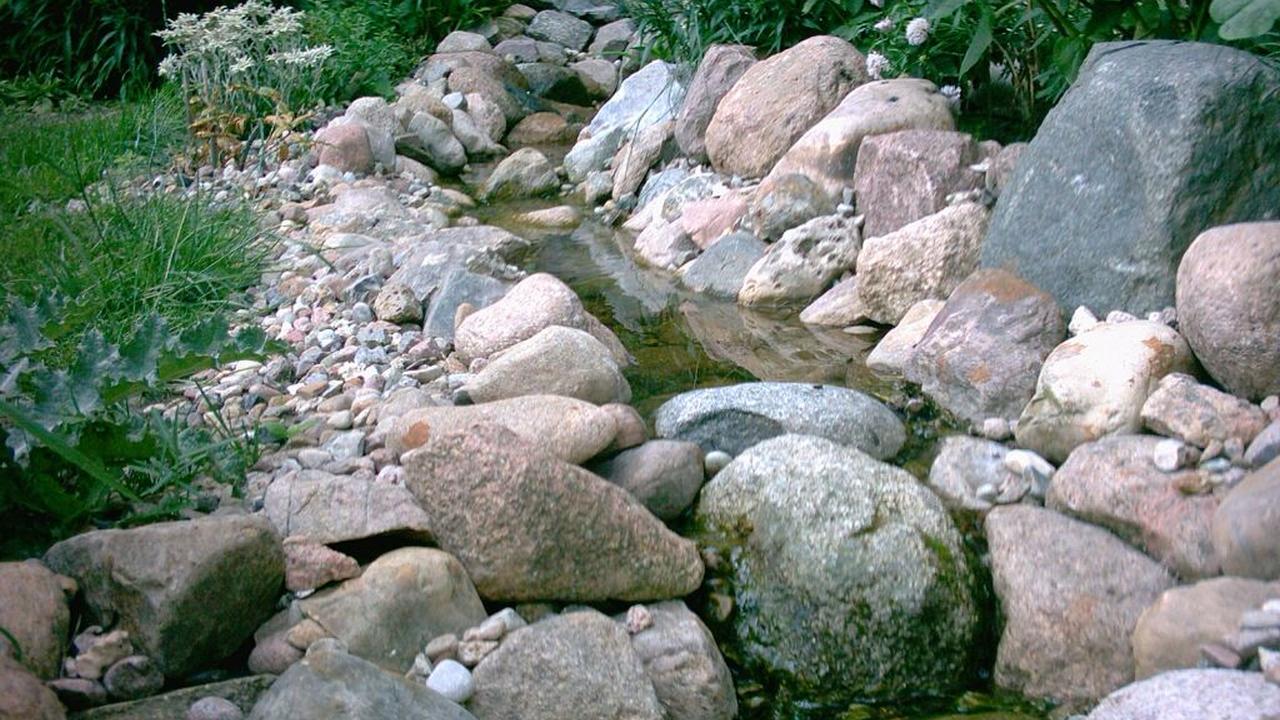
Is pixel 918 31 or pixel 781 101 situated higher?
pixel 918 31

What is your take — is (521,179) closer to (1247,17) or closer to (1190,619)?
(1247,17)

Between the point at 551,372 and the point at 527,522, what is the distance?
3.30 feet

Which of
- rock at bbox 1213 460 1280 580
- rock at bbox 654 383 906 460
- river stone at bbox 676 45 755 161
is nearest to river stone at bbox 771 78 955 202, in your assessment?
river stone at bbox 676 45 755 161

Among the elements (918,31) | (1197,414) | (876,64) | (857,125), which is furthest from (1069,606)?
(876,64)

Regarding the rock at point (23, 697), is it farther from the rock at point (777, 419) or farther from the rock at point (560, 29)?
the rock at point (560, 29)

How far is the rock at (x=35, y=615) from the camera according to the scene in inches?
97.0

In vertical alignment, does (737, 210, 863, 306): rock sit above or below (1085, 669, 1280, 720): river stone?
below

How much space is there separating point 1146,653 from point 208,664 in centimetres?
207

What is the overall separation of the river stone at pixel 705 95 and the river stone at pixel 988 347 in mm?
2936

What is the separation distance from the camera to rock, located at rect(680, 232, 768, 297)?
5.55 m

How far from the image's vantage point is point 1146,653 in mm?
2791

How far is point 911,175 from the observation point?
16.8 ft

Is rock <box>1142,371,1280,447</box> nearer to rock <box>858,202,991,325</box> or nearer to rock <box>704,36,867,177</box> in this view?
rock <box>858,202,991,325</box>

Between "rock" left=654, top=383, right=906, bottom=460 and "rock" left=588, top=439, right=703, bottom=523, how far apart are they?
0.83 feet
